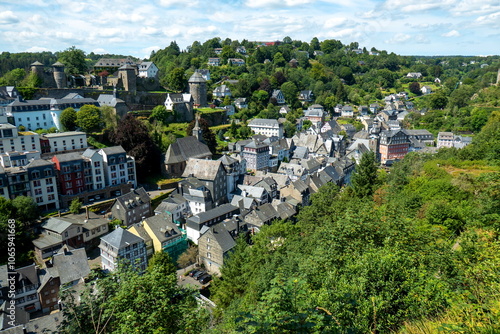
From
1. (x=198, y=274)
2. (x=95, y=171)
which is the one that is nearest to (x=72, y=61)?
(x=95, y=171)

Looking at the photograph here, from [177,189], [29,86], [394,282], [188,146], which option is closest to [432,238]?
[394,282]

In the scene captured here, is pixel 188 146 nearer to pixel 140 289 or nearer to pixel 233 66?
pixel 140 289

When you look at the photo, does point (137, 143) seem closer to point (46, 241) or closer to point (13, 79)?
point (46, 241)

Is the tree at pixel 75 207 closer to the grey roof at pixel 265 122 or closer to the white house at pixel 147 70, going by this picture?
the white house at pixel 147 70

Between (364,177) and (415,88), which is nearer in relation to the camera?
(364,177)

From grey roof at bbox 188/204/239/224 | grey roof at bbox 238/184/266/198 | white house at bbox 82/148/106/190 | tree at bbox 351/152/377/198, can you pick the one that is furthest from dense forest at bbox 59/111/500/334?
white house at bbox 82/148/106/190
